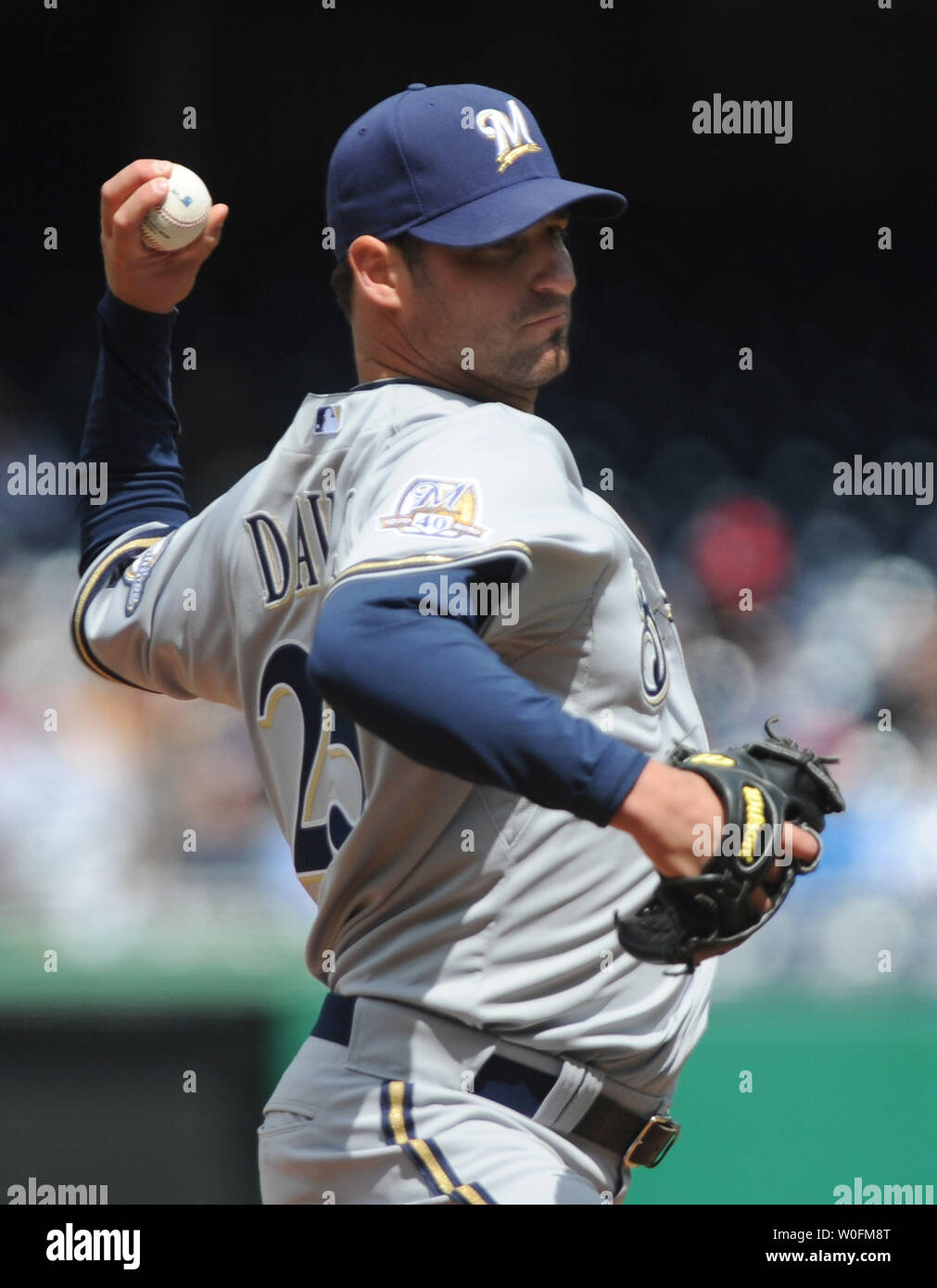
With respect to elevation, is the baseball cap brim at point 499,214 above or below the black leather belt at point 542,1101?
above

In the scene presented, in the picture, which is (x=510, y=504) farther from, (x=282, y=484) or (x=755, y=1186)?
(x=755, y=1186)

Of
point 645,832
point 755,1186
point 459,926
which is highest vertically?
point 645,832

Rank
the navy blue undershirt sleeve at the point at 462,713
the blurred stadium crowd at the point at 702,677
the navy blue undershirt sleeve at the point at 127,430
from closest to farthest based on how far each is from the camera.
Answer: the navy blue undershirt sleeve at the point at 462,713, the navy blue undershirt sleeve at the point at 127,430, the blurred stadium crowd at the point at 702,677

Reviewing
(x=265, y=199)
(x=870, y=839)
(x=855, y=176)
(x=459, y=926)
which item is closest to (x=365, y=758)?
(x=459, y=926)

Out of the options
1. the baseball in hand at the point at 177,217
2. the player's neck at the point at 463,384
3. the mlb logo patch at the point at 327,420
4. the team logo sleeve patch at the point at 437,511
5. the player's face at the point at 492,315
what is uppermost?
the baseball in hand at the point at 177,217

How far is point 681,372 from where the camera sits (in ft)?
15.9

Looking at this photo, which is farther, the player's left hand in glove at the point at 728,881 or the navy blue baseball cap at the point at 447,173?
the navy blue baseball cap at the point at 447,173

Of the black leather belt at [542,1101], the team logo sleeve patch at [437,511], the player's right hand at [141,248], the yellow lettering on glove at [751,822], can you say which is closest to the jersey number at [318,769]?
the black leather belt at [542,1101]

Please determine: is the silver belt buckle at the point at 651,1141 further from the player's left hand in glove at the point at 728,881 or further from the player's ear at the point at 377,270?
the player's ear at the point at 377,270

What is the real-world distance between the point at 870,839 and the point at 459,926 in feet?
9.67

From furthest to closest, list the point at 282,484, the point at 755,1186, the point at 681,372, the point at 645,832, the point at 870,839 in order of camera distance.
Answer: the point at 681,372, the point at 870,839, the point at 755,1186, the point at 282,484, the point at 645,832

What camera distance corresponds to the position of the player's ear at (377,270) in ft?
4.81

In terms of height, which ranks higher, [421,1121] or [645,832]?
[645,832]

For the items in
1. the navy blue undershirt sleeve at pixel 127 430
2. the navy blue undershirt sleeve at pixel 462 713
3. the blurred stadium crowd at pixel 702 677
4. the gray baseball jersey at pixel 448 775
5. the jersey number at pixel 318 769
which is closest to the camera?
the navy blue undershirt sleeve at pixel 462 713
